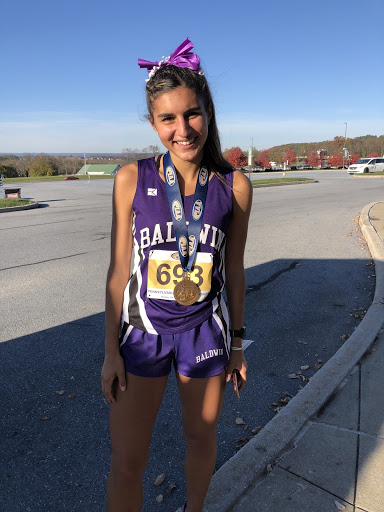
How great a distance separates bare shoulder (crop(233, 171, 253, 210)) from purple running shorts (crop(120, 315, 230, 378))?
49cm

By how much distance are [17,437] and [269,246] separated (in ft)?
23.0

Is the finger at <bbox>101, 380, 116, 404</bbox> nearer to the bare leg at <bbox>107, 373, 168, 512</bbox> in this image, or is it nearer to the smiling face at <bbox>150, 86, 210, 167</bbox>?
the bare leg at <bbox>107, 373, 168, 512</bbox>

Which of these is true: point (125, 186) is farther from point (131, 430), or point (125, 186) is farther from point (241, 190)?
point (131, 430)

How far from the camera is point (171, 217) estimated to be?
1697 mm

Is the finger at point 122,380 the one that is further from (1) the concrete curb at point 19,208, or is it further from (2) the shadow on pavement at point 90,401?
(1) the concrete curb at point 19,208

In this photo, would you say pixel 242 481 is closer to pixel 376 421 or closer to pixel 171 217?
pixel 376 421

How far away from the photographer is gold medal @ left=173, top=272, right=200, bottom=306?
1.69 metres

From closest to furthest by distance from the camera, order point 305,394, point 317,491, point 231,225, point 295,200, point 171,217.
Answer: point 171,217
point 231,225
point 317,491
point 305,394
point 295,200

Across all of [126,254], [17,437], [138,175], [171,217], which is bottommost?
[17,437]

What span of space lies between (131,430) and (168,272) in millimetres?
639

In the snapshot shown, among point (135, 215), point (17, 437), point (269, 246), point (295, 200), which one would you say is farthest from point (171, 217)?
point (295, 200)

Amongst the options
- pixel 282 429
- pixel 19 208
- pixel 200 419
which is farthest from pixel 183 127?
pixel 19 208

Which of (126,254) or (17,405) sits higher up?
(126,254)

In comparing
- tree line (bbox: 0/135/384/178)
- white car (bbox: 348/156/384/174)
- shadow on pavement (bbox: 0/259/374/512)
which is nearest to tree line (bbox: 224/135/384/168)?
tree line (bbox: 0/135/384/178)
